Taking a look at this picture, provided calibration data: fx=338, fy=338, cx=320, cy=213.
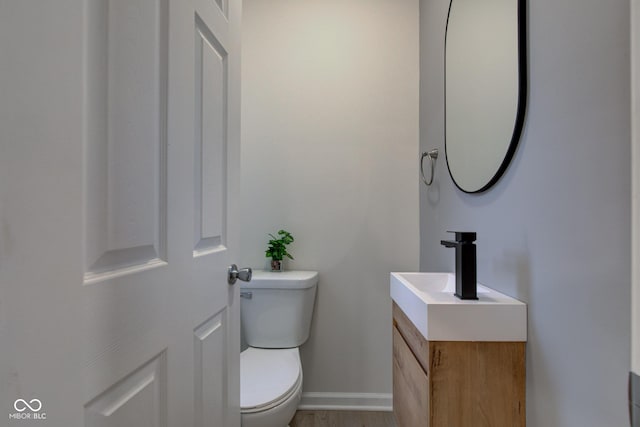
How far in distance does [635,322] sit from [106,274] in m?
0.65

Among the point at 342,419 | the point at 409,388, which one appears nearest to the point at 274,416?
the point at 409,388

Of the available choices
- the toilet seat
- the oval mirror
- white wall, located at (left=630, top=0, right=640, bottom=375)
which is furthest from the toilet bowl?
→ white wall, located at (left=630, top=0, right=640, bottom=375)

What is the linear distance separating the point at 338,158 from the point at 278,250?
639 mm

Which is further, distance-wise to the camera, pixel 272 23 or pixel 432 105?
pixel 272 23

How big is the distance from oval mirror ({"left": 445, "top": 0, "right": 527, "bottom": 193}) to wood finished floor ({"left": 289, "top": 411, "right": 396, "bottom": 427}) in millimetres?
1358

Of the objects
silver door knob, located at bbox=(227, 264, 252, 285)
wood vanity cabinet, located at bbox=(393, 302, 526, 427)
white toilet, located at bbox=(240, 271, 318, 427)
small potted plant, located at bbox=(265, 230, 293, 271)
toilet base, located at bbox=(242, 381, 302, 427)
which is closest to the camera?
wood vanity cabinet, located at bbox=(393, 302, 526, 427)

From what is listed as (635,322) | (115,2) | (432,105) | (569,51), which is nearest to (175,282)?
(115,2)

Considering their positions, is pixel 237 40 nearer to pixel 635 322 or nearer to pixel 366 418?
pixel 635 322

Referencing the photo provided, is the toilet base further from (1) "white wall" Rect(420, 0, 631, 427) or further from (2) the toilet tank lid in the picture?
(1) "white wall" Rect(420, 0, 631, 427)

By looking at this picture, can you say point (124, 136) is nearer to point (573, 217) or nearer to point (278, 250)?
point (573, 217)

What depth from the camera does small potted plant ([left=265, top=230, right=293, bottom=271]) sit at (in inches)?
74.7

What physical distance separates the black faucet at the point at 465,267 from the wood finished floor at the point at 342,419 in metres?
1.26

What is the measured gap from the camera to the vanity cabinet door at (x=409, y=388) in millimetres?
884

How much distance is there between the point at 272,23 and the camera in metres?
2.00
